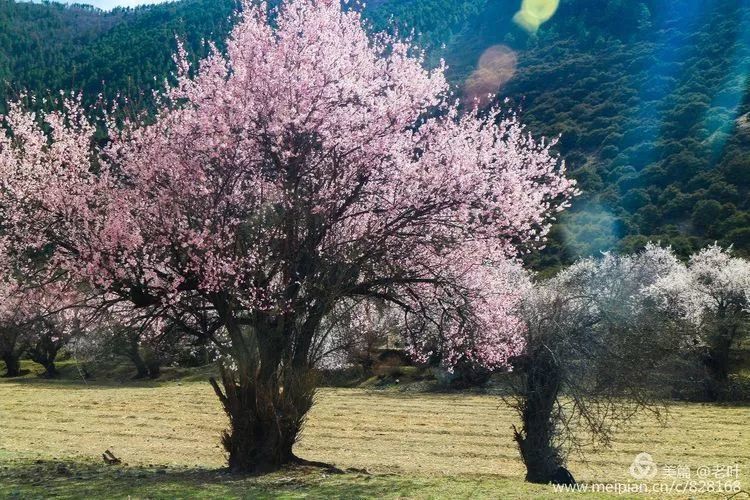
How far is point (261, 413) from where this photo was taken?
522 inches

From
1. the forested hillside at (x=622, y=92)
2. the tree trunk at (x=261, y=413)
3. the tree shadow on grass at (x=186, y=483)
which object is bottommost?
the tree shadow on grass at (x=186, y=483)

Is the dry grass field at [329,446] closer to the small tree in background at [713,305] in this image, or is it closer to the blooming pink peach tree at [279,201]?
the blooming pink peach tree at [279,201]

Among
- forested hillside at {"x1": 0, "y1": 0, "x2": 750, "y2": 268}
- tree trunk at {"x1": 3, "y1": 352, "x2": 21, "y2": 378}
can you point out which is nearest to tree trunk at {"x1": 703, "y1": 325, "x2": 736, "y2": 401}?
forested hillside at {"x1": 0, "y1": 0, "x2": 750, "y2": 268}

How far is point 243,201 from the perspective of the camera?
44.2ft

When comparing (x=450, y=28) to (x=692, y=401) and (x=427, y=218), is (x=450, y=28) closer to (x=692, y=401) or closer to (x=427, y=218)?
(x=692, y=401)

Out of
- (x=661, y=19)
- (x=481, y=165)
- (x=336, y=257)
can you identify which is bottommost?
(x=336, y=257)

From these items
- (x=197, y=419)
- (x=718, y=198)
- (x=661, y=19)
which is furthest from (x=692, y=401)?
(x=661, y=19)

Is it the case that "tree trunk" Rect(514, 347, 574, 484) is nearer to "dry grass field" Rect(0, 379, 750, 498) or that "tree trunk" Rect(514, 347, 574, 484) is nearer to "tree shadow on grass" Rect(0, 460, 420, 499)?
"dry grass field" Rect(0, 379, 750, 498)

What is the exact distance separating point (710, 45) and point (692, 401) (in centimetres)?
10634

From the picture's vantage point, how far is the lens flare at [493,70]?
122 meters

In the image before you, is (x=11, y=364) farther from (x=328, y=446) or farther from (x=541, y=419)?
(x=541, y=419)

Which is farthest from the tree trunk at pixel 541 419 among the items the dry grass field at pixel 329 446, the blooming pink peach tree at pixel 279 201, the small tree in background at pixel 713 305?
the small tree in background at pixel 713 305

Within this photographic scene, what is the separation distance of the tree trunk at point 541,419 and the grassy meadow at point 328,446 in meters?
0.83

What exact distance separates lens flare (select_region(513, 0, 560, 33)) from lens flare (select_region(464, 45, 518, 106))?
13.2 meters
